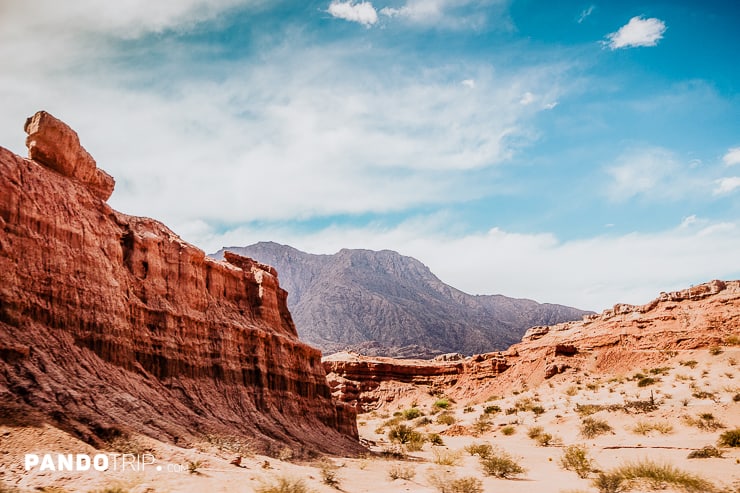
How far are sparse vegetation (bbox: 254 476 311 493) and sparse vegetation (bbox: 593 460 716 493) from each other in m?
8.42

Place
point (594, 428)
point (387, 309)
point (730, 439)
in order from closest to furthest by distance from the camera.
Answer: point (730, 439) < point (594, 428) < point (387, 309)

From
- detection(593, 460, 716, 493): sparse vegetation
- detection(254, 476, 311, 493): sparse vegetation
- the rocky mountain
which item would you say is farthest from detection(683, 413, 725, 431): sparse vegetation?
the rocky mountain

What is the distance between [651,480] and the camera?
49.9 feet

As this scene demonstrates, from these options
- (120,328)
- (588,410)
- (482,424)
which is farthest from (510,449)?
(120,328)

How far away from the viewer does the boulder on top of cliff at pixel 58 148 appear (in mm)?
17938

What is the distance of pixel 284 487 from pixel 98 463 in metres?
4.17

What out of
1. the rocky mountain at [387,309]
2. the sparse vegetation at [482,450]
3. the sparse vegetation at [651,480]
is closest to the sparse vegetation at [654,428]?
the sparse vegetation at [482,450]

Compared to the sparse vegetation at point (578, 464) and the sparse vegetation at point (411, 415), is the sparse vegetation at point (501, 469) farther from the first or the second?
the sparse vegetation at point (411, 415)

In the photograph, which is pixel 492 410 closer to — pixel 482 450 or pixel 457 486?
pixel 482 450

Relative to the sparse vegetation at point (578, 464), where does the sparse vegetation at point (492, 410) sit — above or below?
below

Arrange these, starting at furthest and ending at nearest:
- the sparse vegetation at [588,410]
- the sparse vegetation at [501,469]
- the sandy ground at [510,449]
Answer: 1. the sparse vegetation at [588,410]
2. the sparse vegetation at [501,469]
3. the sandy ground at [510,449]

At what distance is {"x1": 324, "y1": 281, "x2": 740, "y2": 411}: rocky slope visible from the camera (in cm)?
5688

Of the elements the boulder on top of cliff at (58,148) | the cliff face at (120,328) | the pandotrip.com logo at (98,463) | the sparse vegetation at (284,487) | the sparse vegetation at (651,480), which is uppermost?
the boulder on top of cliff at (58,148)

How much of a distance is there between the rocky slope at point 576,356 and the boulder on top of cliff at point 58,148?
162 ft
